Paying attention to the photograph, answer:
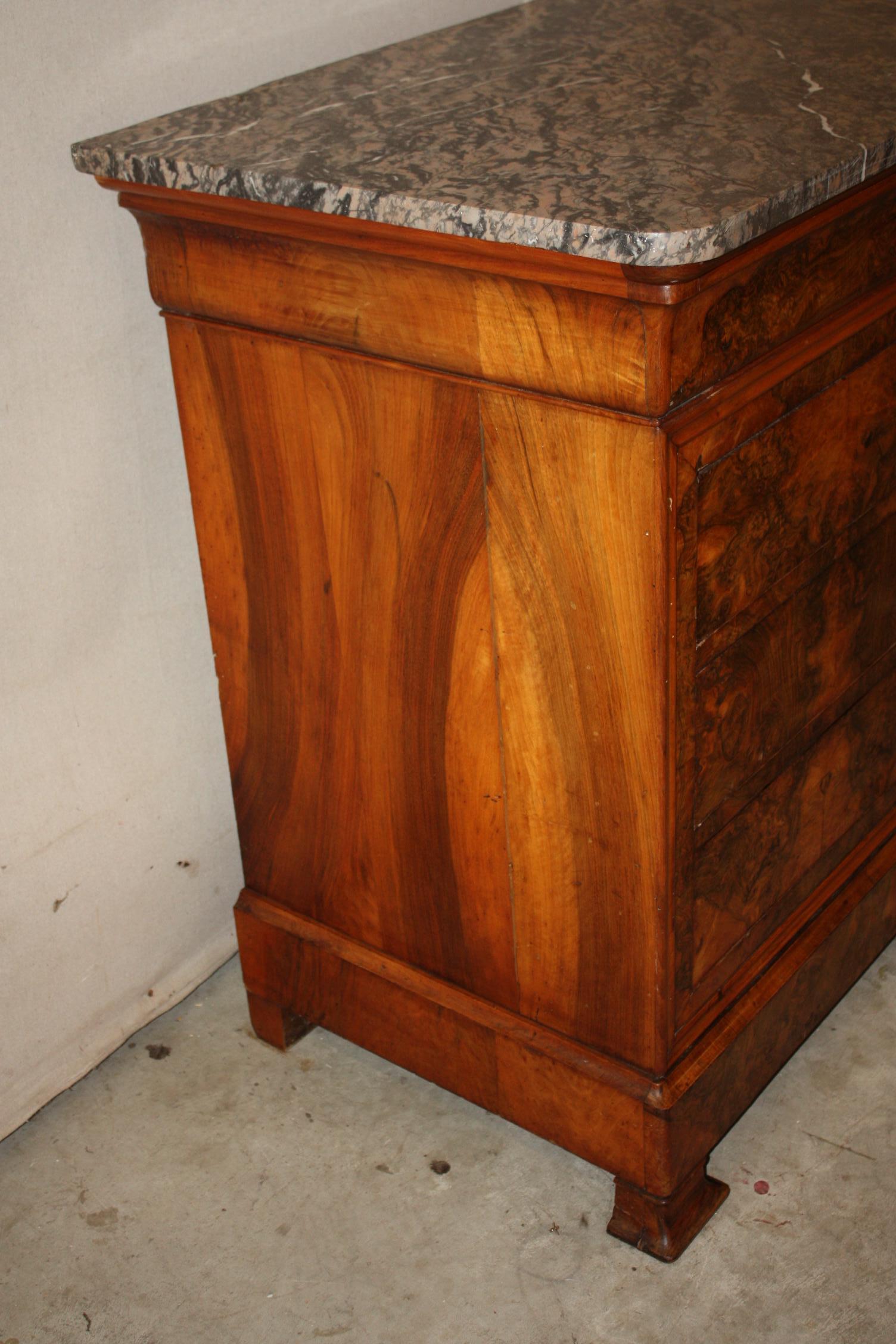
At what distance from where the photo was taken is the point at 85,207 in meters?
1.62

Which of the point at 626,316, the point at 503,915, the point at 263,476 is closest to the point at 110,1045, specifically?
the point at 503,915

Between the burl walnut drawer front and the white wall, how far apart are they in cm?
76

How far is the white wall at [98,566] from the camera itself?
1.58 m

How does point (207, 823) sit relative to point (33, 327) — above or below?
below

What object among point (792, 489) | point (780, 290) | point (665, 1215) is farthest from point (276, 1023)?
point (780, 290)

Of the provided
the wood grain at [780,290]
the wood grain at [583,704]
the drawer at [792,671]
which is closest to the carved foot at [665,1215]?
the wood grain at [583,704]

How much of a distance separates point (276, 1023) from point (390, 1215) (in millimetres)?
335

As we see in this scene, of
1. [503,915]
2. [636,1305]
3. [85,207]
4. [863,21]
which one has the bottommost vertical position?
[636,1305]

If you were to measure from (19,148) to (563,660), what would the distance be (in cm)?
79

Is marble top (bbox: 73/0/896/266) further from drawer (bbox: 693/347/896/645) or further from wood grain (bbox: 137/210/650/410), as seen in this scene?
drawer (bbox: 693/347/896/645)

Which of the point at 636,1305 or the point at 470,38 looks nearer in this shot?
the point at 636,1305

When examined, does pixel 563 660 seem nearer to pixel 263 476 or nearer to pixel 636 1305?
pixel 263 476

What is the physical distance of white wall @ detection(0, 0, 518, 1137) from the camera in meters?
1.58

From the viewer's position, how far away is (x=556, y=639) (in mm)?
1428
